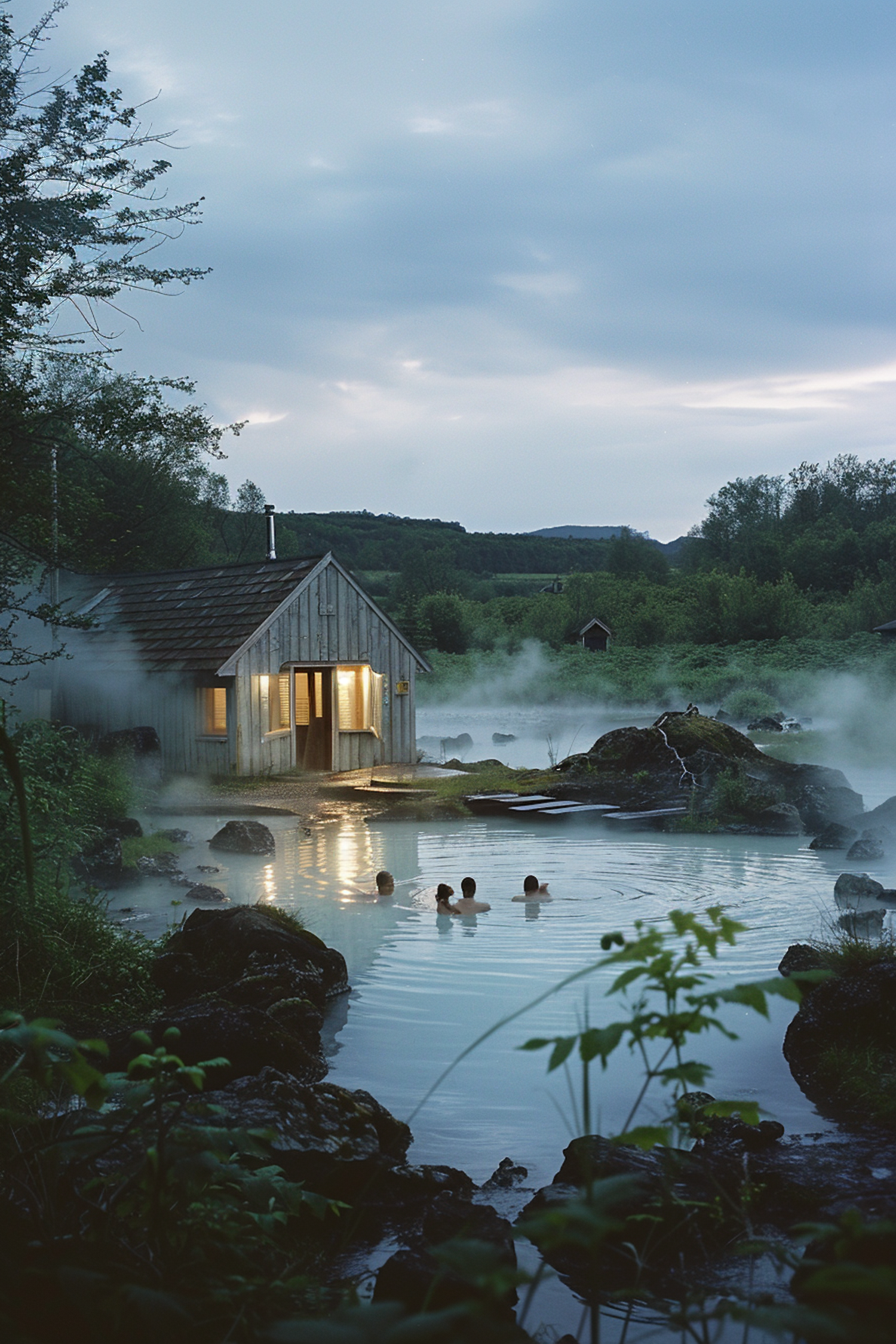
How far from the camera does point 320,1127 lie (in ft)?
17.1

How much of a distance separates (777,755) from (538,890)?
1510 cm

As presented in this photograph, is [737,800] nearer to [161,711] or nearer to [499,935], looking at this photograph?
[499,935]

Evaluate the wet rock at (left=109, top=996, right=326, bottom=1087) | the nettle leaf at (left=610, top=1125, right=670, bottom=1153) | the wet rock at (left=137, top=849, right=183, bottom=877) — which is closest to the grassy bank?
the wet rock at (left=137, top=849, right=183, bottom=877)

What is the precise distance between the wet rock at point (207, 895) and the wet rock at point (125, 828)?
2848 mm

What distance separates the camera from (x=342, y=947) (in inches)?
404

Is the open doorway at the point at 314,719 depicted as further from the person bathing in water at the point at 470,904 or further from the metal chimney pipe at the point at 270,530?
the person bathing in water at the point at 470,904

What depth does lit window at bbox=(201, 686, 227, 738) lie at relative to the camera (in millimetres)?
22750

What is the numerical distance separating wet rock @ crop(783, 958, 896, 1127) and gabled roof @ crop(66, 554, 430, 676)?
16015mm

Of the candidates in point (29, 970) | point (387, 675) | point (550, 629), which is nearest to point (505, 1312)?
point (29, 970)

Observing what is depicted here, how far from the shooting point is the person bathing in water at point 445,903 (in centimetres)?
1127

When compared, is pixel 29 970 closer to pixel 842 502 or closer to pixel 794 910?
pixel 794 910

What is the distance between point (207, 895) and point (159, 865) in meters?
2.00

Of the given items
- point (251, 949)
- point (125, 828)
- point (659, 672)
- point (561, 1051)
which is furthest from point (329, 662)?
point (659, 672)

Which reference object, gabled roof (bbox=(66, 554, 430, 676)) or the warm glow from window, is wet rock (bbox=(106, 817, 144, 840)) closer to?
gabled roof (bbox=(66, 554, 430, 676))
